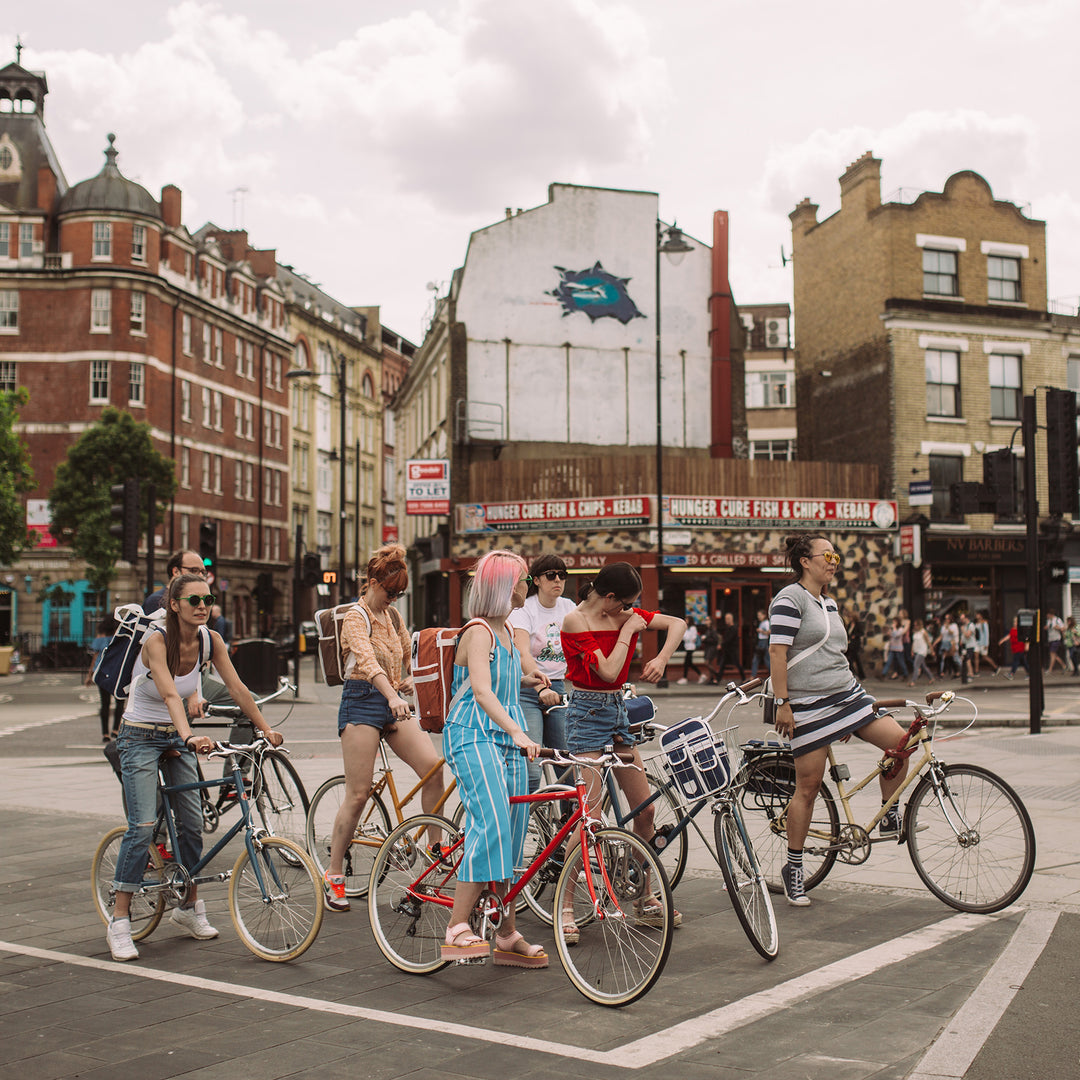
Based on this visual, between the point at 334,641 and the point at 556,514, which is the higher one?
the point at 556,514

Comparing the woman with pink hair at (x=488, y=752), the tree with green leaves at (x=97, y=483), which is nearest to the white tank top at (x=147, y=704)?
the woman with pink hair at (x=488, y=752)

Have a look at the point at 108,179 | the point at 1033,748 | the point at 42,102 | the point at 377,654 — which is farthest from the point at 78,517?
the point at 377,654

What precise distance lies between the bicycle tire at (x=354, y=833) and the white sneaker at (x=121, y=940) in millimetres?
1175

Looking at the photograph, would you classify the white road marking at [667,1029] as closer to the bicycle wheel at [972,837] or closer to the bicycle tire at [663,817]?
the bicycle wheel at [972,837]

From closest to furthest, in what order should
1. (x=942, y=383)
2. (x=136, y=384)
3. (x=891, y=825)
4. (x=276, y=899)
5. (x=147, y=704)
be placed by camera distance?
(x=276, y=899) → (x=147, y=704) → (x=891, y=825) → (x=942, y=383) → (x=136, y=384)

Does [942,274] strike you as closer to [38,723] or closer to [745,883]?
[38,723]

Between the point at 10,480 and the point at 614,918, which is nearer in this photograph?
the point at 614,918

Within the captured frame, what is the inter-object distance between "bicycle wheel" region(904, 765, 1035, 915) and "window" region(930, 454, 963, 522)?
99.7ft

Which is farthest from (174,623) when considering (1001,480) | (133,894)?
(1001,480)

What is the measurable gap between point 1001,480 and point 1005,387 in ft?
60.7

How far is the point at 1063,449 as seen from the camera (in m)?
17.9

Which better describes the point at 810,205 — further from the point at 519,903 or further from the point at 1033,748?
the point at 519,903

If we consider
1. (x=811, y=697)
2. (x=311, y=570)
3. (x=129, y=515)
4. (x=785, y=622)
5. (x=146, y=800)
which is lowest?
(x=146, y=800)

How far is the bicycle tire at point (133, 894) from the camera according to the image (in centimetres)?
625
